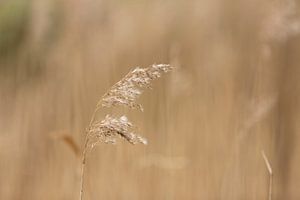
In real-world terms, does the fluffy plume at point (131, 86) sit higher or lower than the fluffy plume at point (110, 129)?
higher

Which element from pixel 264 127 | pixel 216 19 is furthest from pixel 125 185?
pixel 216 19

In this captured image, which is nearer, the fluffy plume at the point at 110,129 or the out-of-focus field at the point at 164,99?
the fluffy plume at the point at 110,129

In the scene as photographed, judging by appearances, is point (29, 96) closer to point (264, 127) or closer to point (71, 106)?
point (71, 106)

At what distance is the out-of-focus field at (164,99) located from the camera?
206 cm

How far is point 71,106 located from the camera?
7.34 ft

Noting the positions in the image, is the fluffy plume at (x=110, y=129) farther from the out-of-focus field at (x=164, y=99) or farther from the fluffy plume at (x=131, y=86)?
the out-of-focus field at (x=164, y=99)

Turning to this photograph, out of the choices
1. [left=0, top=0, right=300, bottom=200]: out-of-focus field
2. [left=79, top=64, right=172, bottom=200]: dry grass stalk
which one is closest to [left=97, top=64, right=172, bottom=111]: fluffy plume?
[left=79, top=64, right=172, bottom=200]: dry grass stalk

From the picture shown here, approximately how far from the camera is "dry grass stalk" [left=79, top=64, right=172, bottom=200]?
935 mm

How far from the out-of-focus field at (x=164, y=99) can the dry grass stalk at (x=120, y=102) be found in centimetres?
99

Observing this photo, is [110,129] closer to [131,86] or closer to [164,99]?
[131,86]

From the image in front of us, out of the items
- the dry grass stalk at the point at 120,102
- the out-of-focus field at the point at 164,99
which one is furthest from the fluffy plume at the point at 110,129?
the out-of-focus field at the point at 164,99

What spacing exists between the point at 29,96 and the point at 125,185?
535 millimetres

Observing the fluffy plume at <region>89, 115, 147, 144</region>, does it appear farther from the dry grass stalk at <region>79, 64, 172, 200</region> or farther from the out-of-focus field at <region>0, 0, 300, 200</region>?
the out-of-focus field at <region>0, 0, 300, 200</region>

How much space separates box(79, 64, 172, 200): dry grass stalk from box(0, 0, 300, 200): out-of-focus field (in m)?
0.99
